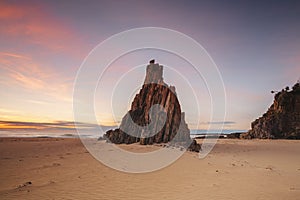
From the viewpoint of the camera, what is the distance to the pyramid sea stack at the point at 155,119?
2744 cm

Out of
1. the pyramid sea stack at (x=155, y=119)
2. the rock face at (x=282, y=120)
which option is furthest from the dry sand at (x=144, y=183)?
the rock face at (x=282, y=120)

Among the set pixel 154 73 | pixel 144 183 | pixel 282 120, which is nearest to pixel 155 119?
pixel 154 73

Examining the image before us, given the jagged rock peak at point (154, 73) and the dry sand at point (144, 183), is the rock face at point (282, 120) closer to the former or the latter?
the jagged rock peak at point (154, 73)

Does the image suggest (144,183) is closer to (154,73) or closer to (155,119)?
(155,119)

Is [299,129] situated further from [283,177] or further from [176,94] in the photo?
[283,177]

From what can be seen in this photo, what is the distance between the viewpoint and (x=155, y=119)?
92.7ft

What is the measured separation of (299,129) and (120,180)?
152ft

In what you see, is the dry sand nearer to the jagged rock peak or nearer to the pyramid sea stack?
the pyramid sea stack

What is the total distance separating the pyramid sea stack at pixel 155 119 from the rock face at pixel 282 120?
90.1 feet

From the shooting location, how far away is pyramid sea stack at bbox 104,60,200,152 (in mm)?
27438

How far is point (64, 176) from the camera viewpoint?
11117mm

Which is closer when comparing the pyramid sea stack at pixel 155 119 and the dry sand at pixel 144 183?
the dry sand at pixel 144 183

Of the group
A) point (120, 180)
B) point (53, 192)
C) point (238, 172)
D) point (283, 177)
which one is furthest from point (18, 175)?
point (283, 177)

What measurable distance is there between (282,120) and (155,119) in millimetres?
33389
